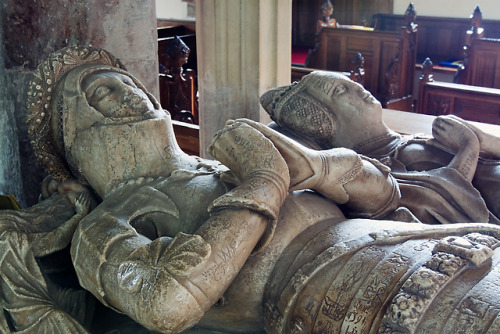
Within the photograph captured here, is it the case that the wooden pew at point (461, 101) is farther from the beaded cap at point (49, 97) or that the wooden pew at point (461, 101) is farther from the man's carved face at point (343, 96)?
the beaded cap at point (49, 97)

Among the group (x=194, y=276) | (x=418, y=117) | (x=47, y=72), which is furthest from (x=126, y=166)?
(x=418, y=117)

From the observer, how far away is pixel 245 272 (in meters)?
2.26

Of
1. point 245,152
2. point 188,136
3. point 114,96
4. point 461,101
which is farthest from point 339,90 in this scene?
point 461,101

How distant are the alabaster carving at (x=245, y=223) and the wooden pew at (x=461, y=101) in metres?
3.39

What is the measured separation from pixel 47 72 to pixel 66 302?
90 centimetres

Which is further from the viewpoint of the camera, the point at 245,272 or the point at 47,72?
the point at 47,72

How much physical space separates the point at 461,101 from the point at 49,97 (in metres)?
4.68

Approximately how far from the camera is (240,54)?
3.97 metres


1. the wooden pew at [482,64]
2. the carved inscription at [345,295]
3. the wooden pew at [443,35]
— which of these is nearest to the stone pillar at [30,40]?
the carved inscription at [345,295]

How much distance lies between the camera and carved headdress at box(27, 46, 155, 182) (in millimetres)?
2572

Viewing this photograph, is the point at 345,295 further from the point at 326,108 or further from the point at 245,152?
the point at 326,108

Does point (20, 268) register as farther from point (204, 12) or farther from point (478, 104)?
point (478, 104)

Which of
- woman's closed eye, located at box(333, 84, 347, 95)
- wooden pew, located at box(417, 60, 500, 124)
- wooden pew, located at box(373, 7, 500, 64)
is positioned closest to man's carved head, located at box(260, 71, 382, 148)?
woman's closed eye, located at box(333, 84, 347, 95)

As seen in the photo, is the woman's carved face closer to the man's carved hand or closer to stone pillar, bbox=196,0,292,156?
the man's carved hand
